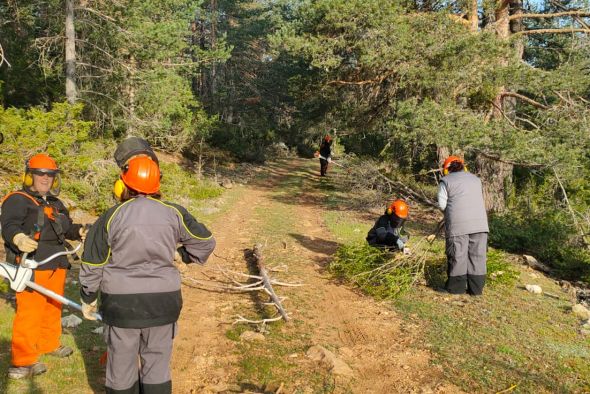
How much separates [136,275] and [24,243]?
1492mm

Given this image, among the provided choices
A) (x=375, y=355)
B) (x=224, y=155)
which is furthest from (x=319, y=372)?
(x=224, y=155)

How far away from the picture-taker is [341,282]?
280 inches

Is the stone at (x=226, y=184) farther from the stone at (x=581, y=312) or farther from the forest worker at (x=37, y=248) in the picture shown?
the stone at (x=581, y=312)

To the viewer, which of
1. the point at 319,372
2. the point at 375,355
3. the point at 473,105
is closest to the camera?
the point at 319,372

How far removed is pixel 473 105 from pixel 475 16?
2.69 meters

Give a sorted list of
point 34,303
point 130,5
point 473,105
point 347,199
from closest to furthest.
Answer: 1. point 34,303
2. point 130,5
3. point 473,105
4. point 347,199

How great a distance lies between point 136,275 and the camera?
2861mm

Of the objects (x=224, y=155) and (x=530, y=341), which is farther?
(x=224, y=155)

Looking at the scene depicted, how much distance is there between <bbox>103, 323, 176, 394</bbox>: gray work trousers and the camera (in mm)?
2908

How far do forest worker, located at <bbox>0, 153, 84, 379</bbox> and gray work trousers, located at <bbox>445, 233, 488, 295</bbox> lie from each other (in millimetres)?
5081

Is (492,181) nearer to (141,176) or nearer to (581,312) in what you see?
(581,312)

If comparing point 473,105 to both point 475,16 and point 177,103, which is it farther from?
point 177,103

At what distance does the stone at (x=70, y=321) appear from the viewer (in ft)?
16.9

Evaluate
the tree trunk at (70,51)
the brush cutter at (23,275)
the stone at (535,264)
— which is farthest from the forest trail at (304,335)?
the tree trunk at (70,51)
